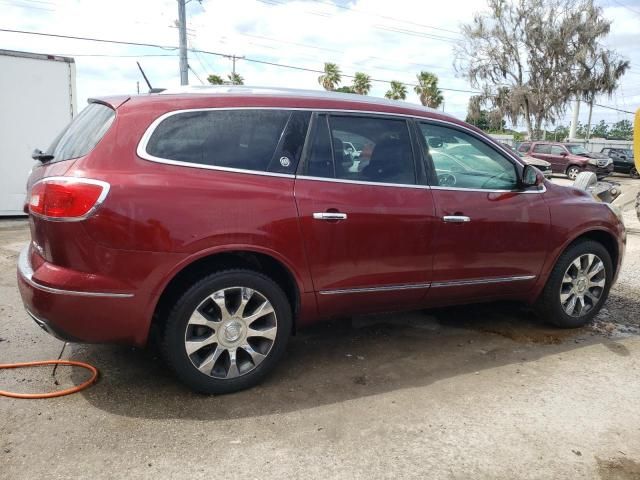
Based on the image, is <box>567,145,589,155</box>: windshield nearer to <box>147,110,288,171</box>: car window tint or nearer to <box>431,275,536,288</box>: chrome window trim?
<box>431,275,536,288</box>: chrome window trim

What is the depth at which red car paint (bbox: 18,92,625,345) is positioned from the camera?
109 inches

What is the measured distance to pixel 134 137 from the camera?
2896 mm

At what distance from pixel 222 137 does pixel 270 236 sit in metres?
0.65

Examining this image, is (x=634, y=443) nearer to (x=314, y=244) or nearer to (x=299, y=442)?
(x=299, y=442)

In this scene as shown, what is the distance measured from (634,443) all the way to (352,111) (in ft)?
8.28

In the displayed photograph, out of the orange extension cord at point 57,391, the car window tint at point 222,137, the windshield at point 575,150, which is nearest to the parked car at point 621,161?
the windshield at point 575,150

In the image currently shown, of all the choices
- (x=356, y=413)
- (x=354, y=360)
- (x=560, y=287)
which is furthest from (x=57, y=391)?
(x=560, y=287)

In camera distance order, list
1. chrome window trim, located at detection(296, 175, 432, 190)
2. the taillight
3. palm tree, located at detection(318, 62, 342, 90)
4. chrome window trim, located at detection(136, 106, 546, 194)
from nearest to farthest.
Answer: the taillight → chrome window trim, located at detection(136, 106, 546, 194) → chrome window trim, located at detection(296, 175, 432, 190) → palm tree, located at detection(318, 62, 342, 90)

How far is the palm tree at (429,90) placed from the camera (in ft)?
152

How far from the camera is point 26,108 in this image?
9.01 meters

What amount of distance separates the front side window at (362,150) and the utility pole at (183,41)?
1799 cm

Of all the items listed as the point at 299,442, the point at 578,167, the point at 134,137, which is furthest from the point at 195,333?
the point at 578,167

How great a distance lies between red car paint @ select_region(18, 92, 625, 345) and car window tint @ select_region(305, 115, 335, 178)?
0.24 feet

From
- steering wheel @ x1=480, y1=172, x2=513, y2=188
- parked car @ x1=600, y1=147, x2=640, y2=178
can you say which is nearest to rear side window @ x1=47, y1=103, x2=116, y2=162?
steering wheel @ x1=480, y1=172, x2=513, y2=188
